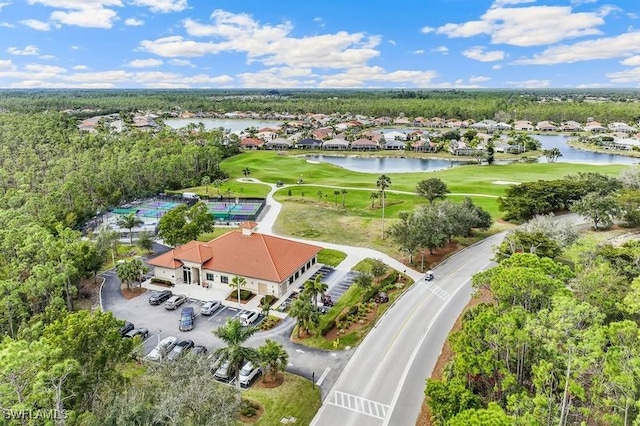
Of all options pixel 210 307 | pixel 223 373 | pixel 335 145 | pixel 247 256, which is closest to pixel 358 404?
pixel 223 373

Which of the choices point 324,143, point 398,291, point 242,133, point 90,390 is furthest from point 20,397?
point 242,133

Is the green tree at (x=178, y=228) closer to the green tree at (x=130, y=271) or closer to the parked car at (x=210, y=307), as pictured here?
the green tree at (x=130, y=271)

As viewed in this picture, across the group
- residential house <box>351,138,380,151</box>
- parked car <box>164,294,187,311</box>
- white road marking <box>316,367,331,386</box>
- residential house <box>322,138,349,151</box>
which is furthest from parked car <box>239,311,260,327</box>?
residential house <box>351,138,380,151</box>

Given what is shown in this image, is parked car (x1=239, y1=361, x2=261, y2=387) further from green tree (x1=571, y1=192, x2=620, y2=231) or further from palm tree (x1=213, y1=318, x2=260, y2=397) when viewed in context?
green tree (x1=571, y1=192, x2=620, y2=231)

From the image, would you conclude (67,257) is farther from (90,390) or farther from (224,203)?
(224,203)

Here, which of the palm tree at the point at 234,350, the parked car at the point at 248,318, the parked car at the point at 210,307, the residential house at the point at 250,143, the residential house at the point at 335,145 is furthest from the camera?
the residential house at the point at 335,145

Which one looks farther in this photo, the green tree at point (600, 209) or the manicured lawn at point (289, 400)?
the green tree at point (600, 209)

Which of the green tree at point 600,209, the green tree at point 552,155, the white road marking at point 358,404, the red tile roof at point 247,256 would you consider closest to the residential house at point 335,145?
the green tree at point 552,155
